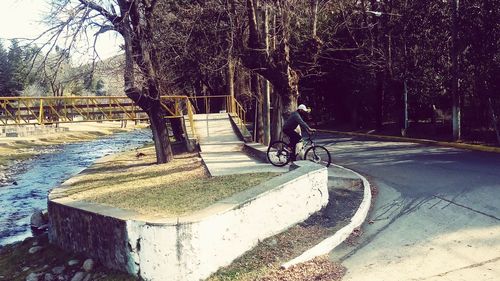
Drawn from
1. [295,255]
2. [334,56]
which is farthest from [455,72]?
[295,255]

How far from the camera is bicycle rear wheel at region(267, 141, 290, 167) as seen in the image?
12195 millimetres

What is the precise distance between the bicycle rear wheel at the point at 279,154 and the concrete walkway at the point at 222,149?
208 millimetres

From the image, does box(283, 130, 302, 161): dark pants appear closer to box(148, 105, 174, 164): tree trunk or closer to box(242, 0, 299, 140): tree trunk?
box(242, 0, 299, 140): tree trunk

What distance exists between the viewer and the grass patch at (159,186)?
8.05 m

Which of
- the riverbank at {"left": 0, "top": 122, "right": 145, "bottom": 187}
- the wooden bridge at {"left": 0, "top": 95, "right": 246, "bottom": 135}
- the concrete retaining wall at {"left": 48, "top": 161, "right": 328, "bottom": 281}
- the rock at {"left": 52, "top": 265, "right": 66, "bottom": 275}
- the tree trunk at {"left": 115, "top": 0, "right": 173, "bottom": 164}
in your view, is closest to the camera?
the concrete retaining wall at {"left": 48, "top": 161, "right": 328, "bottom": 281}

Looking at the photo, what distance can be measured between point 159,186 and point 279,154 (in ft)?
11.4

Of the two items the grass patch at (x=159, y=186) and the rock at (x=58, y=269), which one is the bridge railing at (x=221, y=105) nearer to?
the grass patch at (x=159, y=186)

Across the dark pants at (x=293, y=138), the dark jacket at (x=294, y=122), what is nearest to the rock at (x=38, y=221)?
the dark pants at (x=293, y=138)

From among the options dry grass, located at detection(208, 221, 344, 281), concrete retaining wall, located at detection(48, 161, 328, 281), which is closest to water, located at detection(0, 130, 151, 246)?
concrete retaining wall, located at detection(48, 161, 328, 281)

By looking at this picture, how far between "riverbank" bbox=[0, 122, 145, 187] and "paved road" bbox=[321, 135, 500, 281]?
19136mm

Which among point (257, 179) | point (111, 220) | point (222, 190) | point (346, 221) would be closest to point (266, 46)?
point (257, 179)

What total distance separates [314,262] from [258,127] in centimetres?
1424

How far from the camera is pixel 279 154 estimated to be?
1220 centimetres

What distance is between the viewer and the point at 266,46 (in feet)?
42.7
